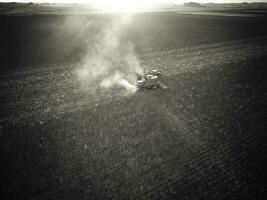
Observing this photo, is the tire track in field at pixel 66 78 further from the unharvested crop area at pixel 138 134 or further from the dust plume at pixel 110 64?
the dust plume at pixel 110 64

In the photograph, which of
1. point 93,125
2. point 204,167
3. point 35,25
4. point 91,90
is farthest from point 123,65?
point 35,25

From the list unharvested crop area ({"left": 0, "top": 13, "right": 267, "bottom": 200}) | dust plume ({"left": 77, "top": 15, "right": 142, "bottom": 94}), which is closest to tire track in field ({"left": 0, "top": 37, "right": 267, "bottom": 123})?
unharvested crop area ({"left": 0, "top": 13, "right": 267, "bottom": 200})

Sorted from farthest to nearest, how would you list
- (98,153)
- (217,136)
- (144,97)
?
1. (144,97)
2. (217,136)
3. (98,153)

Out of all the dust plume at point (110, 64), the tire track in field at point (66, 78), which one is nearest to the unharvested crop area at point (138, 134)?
the tire track in field at point (66, 78)

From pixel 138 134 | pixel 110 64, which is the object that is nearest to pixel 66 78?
pixel 110 64

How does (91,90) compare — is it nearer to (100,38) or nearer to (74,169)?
(74,169)

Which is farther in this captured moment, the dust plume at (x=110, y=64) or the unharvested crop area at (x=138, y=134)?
the dust plume at (x=110, y=64)

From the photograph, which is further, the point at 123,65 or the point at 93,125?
the point at 123,65

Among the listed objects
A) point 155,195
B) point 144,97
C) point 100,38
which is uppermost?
point 100,38
